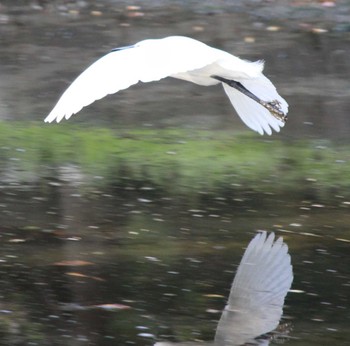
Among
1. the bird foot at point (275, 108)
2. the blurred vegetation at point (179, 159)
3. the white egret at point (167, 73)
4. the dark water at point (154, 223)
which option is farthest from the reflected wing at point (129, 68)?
the blurred vegetation at point (179, 159)

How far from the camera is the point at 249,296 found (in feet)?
17.8

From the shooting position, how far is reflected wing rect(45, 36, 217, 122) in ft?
17.8

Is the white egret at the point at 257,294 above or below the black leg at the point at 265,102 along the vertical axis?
below

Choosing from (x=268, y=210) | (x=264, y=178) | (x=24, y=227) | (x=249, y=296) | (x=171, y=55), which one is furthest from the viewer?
(x=264, y=178)

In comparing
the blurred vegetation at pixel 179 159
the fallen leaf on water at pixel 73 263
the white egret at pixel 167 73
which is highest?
the white egret at pixel 167 73

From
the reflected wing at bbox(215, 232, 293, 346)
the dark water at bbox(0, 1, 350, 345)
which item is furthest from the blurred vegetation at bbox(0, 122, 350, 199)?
the reflected wing at bbox(215, 232, 293, 346)

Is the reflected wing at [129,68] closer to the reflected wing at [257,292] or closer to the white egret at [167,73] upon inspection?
the white egret at [167,73]

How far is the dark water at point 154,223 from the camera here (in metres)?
5.05

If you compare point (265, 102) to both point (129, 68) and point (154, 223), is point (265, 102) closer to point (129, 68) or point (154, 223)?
point (154, 223)

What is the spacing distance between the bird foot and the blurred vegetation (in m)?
0.51

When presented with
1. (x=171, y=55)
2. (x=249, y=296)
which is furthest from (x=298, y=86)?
(x=249, y=296)

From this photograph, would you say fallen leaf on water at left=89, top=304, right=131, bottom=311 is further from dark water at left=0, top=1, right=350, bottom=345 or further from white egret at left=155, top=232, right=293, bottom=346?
white egret at left=155, top=232, right=293, bottom=346

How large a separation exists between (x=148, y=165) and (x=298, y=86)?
7.99 ft

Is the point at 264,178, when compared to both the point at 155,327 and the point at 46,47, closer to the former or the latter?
the point at 155,327
